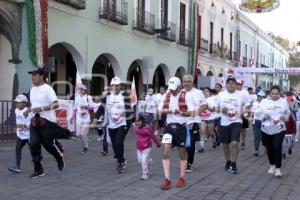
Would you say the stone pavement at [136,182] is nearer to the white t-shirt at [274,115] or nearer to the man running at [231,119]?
the man running at [231,119]

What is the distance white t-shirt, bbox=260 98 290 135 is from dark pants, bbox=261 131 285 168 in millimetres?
91

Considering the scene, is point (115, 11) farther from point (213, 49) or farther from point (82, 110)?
point (213, 49)

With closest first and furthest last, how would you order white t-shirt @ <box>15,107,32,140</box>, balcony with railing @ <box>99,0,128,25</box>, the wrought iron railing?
white t-shirt @ <box>15,107,32,140</box>, the wrought iron railing, balcony with railing @ <box>99,0,128,25</box>

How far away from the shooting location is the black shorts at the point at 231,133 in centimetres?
981

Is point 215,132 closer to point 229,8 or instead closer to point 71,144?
point 71,144

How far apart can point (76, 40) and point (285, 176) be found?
10620 mm

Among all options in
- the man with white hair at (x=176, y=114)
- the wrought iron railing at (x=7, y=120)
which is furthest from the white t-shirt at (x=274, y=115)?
the wrought iron railing at (x=7, y=120)

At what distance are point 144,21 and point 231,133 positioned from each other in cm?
1434

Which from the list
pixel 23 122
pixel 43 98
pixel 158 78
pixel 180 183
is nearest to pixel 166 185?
pixel 180 183

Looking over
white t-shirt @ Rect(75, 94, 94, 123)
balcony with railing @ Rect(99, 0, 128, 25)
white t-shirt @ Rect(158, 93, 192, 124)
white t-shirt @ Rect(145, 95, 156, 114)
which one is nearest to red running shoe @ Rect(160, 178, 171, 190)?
white t-shirt @ Rect(158, 93, 192, 124)

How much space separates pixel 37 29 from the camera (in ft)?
52.1

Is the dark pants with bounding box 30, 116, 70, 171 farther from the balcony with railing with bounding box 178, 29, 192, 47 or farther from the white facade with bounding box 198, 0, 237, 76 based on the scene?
the white facade with bounding box 198, 0, 237, 76

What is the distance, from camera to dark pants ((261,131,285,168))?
9.62 m

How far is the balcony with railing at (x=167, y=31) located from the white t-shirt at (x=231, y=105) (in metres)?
15.3
